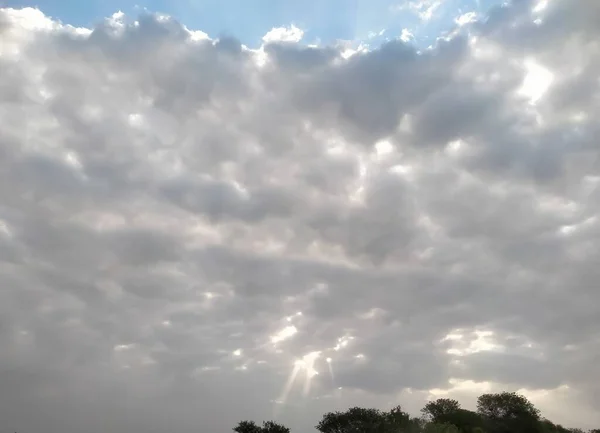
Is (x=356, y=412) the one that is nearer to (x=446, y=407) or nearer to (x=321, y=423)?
(x=321, y=423)

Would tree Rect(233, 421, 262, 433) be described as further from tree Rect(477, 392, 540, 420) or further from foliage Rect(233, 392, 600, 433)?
tree Rect(477, 392, 540, 420)

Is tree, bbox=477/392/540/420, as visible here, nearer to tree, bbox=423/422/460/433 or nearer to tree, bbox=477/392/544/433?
tree, bbox=477/392/544/433

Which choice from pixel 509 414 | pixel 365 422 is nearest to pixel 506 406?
pixel 509 414

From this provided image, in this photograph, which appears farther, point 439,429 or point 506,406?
point 506,406

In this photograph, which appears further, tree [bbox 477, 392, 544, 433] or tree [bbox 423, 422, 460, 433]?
tree [bbox 477, 392, 544, 433]

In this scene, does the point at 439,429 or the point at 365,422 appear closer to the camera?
the point at 439,429

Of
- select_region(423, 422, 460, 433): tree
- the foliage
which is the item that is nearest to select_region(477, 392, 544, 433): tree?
the foliage

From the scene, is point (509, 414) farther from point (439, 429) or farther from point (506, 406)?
point (439, 429)

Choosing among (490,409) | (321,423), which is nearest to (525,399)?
(490,409)

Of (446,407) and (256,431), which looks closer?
(256,431)

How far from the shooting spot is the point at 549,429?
6407 inches

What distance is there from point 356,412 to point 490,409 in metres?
44.6

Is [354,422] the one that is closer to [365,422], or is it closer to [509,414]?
[365,422]

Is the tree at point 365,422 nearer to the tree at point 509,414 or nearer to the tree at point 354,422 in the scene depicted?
the tree at point 354,422
